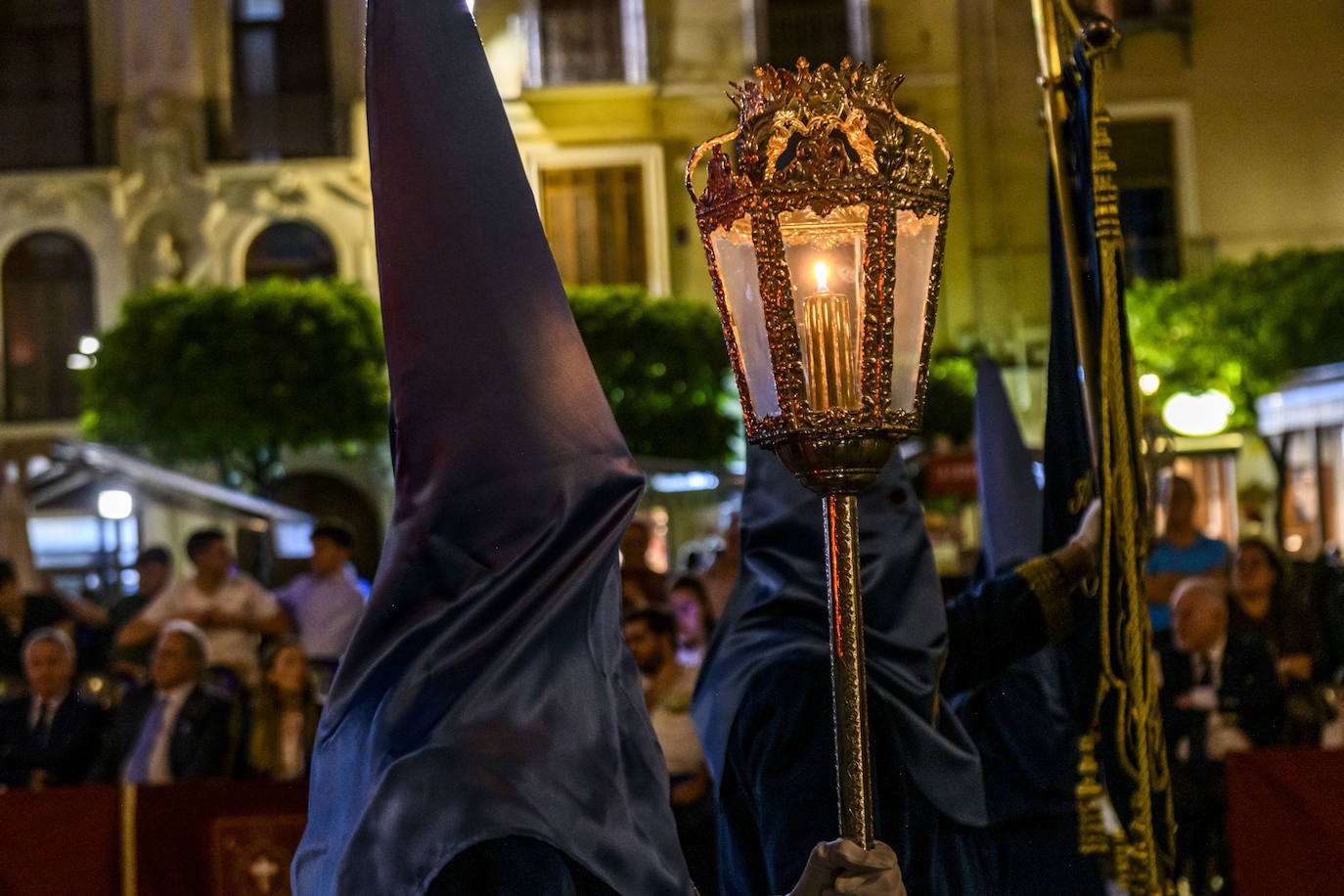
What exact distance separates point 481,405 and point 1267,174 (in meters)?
25.7

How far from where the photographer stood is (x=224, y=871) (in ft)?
19.9

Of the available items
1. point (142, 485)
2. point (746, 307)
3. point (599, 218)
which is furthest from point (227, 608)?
point (599, 218)

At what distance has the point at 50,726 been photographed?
7258 millimetres

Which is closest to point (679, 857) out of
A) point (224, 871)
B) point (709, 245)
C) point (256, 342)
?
point (709, 245)

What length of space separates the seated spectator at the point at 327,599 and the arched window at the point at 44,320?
18.7m

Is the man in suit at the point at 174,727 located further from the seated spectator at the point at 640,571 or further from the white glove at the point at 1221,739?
the white glove at the point at 1221,739

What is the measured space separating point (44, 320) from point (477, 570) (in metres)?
25.6

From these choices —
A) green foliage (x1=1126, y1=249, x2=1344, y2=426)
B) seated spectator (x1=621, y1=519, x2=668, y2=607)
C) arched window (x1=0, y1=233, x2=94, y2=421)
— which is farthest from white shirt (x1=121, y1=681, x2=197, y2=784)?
arched window (x1=0, y1=233, x2=94, y2=421)

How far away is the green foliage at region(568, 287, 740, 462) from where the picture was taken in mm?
24719

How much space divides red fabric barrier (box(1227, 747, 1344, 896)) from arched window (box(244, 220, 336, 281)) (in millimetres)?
22503

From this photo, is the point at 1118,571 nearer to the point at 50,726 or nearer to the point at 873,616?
the point at 873,616

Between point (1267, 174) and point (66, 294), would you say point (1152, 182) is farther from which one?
point (66, 294)

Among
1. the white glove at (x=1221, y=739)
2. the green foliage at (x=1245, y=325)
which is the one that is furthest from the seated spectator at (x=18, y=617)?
the green foliage at (x=1245, y=325)

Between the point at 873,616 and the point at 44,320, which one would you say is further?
the point at 44,320
